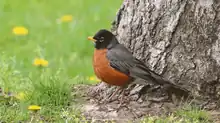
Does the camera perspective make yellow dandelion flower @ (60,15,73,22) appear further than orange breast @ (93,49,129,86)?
Yes

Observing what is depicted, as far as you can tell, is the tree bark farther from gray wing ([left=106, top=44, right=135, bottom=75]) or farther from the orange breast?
the orange breast

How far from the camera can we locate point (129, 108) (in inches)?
228

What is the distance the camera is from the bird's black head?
19.2 ft

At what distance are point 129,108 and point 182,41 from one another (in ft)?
2.35

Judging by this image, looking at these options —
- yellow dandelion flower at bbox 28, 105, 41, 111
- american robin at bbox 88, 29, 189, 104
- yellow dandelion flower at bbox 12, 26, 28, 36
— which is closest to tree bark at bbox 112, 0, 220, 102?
american robin at bbox 88, 29, 189, 104

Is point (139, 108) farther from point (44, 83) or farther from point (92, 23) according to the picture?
point (92, 23)

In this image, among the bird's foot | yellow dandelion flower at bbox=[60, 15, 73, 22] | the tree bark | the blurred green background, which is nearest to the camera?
the tree bark

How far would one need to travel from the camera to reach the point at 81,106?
5867 mm

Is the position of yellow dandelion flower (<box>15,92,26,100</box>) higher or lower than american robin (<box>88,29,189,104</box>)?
lower

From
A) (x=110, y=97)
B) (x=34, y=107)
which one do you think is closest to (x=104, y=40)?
(x=110, y=97)

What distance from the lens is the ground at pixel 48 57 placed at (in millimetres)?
5766

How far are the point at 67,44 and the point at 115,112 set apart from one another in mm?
3315

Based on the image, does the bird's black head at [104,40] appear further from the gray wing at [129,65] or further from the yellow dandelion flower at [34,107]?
the yellow dandelion flower at [34,107]

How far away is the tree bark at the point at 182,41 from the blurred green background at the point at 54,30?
216 centimetres
